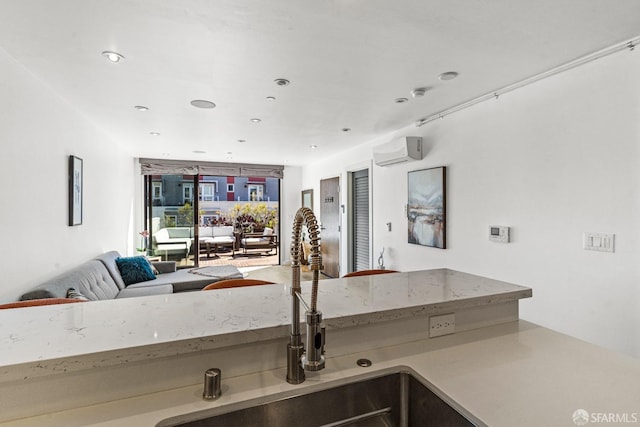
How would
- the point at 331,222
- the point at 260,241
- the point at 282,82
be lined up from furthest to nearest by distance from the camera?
the point at 260,241, the point at 331,222, the point at 282,82

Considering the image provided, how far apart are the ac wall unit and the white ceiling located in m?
0.44

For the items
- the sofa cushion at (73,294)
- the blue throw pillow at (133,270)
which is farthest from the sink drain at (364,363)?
the blue throw pillow at (133,270)

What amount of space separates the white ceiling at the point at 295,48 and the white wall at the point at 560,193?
0.25 m

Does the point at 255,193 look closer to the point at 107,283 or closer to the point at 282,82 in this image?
the point at 107,283

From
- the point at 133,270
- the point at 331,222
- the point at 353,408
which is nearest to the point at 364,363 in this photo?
the point at 353,408

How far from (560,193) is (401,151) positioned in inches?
67.1

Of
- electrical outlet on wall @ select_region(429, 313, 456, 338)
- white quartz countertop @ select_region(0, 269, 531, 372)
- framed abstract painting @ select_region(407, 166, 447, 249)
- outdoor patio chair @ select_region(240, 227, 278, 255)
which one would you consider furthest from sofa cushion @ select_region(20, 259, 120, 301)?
outdoor patio chair @ select_region(240, 227, 278, 255)

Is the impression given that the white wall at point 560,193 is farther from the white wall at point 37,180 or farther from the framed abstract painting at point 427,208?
the white wall at point 37,180

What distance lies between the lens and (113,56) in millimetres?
A: 2043

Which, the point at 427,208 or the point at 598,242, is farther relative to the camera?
the point at 427,208

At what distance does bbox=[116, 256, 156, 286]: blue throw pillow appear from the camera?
157 inches

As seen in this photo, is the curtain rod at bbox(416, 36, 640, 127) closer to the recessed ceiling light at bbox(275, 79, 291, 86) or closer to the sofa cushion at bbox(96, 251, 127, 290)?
the recessed ceiling light at bbox(275, 79, 291, 86)

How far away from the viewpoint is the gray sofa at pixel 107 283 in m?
2.37

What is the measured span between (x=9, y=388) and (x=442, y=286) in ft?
4.51
